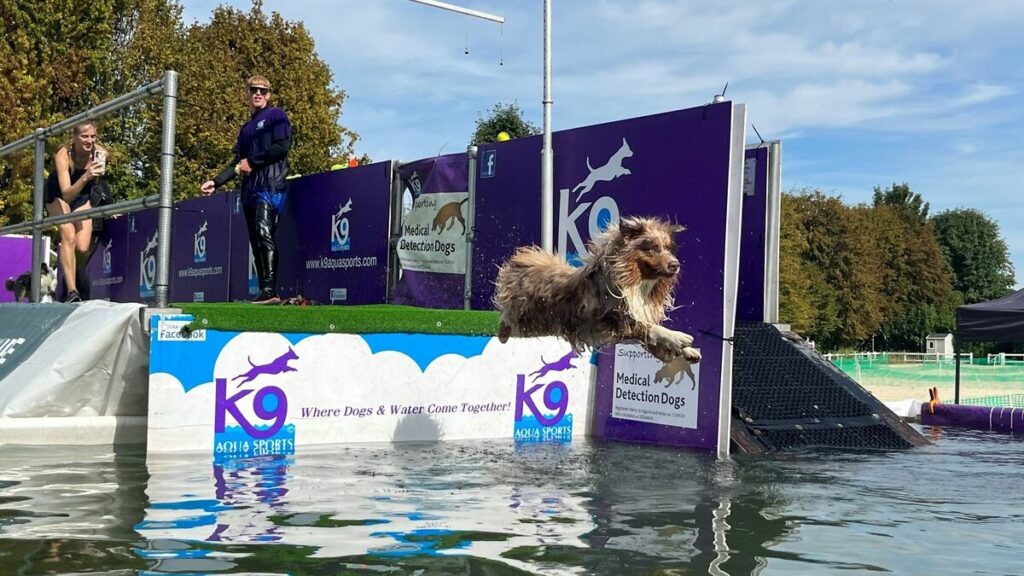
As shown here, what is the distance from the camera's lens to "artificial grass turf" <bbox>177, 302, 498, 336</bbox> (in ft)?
28.2

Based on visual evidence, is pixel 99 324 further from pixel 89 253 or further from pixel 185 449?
pixel 89 253

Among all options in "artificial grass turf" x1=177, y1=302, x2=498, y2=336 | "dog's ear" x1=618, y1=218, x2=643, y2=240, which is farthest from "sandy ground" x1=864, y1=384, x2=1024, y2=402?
"dog's ear" x1=618, y1=218, x2=643, y2=240

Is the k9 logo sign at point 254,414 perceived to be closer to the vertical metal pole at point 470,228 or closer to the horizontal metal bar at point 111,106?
the horizontal metal bar at point 111,106

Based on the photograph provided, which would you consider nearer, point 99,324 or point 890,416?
point 99,324

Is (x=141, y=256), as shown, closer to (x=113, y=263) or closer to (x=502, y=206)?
(x=113, y=263)

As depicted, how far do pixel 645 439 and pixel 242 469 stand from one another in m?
4.50

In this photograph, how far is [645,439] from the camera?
10.4 metres

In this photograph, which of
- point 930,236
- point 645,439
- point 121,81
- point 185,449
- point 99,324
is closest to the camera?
point 185,449

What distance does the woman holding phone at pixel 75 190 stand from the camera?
35.0ft

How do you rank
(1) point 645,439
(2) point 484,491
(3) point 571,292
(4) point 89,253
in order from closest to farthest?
(2) point 484,491 → (3) point 571,292 → (1) point 645,439 → (4) point 89,253

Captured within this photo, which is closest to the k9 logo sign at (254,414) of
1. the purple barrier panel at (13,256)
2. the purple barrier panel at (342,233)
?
the purple barrier panel at (342,233)

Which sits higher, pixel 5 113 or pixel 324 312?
pixel 5 113

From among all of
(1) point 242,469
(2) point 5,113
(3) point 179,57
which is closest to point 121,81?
(3) point 179,57

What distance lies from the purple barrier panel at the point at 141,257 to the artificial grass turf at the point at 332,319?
35.4 feet
